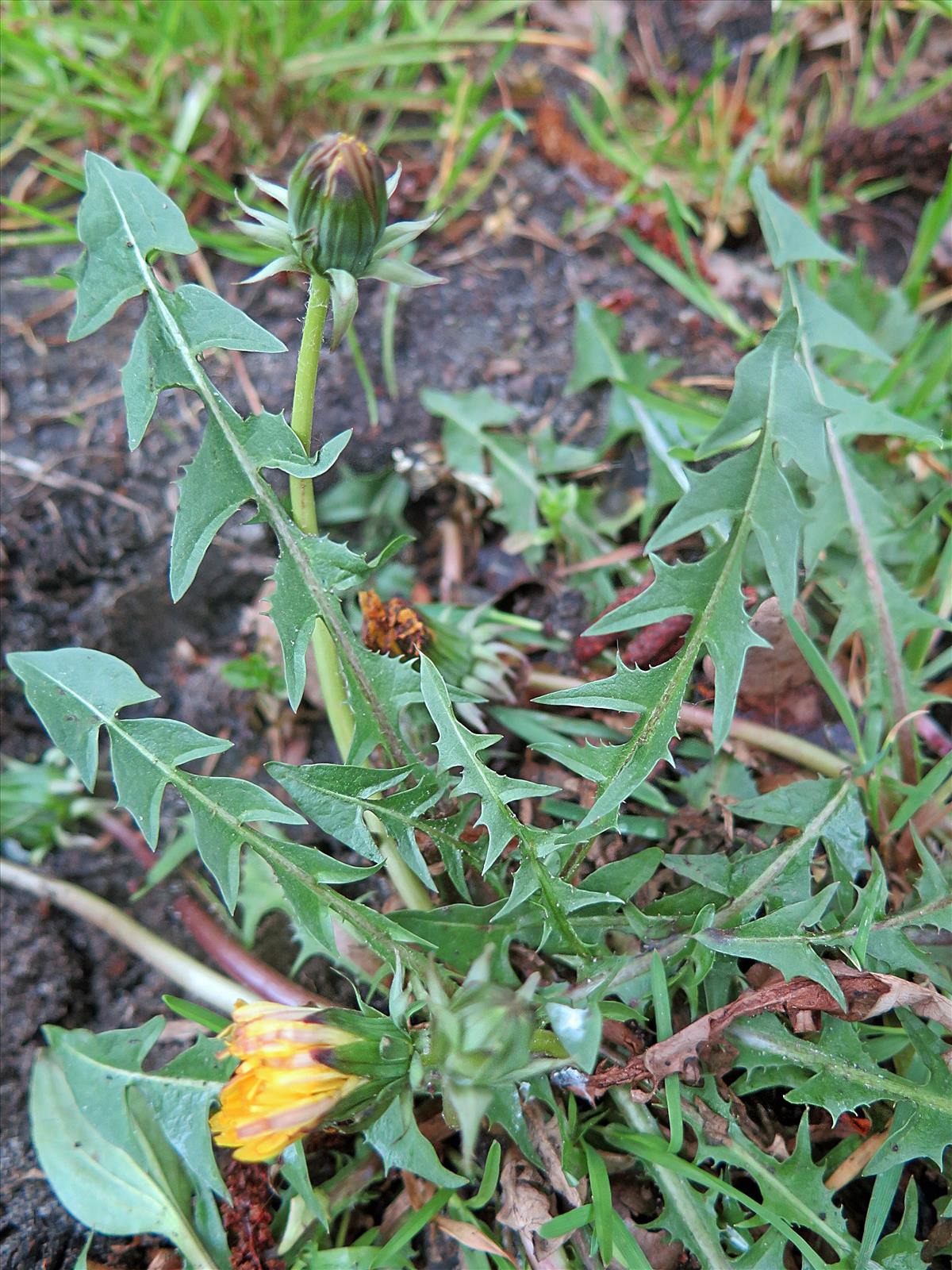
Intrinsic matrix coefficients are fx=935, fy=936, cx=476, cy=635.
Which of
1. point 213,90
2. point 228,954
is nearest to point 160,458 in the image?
point 213,90

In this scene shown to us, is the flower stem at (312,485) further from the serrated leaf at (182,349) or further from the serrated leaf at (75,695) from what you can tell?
the serrated leaf at (75,695)

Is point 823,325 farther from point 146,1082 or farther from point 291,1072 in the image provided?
point 146,1082

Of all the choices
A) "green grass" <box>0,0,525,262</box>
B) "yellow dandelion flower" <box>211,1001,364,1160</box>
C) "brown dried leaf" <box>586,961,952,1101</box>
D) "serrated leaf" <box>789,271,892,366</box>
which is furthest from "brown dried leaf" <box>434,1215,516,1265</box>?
"green grass" <box>0,0,525,262</box>

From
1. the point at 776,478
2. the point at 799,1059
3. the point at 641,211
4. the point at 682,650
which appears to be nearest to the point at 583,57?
the point at 641,211

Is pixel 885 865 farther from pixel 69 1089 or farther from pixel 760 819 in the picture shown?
pixel 69 1089

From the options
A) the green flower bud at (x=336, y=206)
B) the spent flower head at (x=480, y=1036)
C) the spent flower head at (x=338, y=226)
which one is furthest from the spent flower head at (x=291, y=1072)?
the green flower bud at (x=336, y=206)
